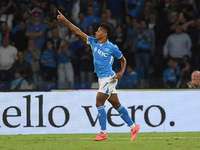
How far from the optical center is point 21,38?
1427 cm

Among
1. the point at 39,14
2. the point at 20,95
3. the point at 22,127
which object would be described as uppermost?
the point at 39,14

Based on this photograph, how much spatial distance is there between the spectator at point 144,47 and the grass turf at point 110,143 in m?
4.23

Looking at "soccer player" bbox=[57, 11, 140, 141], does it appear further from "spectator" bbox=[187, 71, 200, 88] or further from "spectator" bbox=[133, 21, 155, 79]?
"spectator" bbox=[133, 21, 155, 79]

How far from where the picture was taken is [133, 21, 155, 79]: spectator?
13.6 metres

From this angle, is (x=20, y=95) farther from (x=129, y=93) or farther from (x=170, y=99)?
(x=170, y=99)

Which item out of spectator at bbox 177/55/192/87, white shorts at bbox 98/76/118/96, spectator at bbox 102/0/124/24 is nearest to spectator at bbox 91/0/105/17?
spectator at bbox 102/0/124/24

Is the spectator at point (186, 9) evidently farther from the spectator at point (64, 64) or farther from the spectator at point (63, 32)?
the spectator at point (64, 64)

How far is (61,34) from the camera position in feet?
46.1

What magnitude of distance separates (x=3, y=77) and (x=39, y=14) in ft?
7.80

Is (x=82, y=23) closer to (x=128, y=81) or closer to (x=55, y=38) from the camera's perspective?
(x=55, y=38)

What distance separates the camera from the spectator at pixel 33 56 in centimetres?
1354

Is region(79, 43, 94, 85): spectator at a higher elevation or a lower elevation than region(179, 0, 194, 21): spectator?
lower

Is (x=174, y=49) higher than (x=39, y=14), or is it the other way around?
(x=39, y=14)

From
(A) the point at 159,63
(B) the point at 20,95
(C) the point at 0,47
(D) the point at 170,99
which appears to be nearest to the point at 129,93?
(D) the point at 170,99
